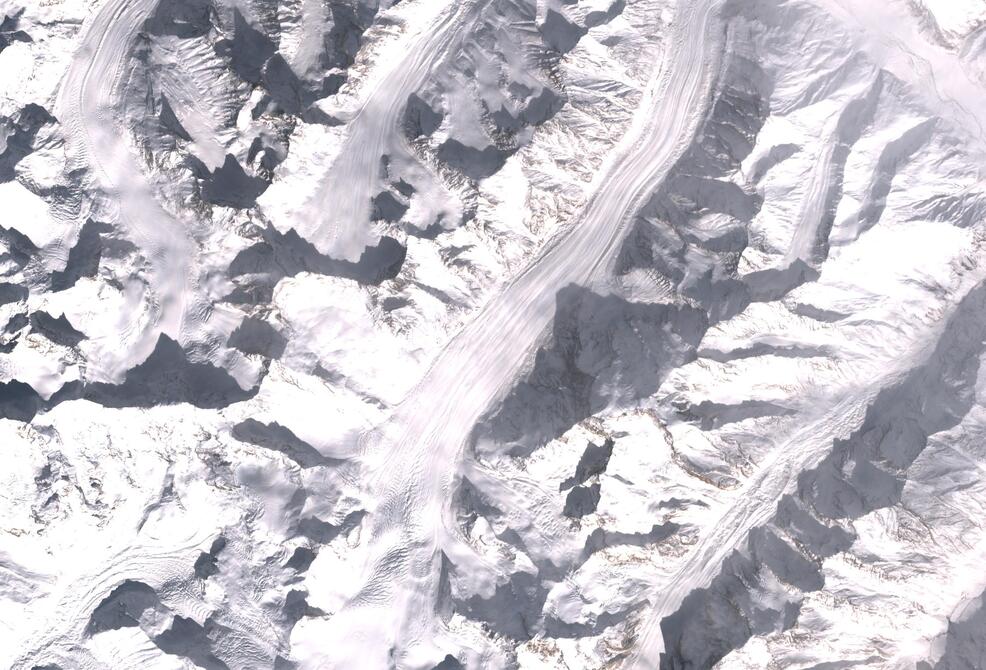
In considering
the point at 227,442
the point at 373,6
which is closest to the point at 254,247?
the point at 227,442


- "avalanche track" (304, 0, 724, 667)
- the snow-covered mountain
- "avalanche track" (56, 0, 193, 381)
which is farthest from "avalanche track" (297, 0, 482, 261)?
"avalanche track" (304, 0, 724, 667)

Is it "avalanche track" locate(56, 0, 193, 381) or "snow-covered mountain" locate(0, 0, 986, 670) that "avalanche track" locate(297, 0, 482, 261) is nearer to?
"snow-covered mountain" locate(0, 0, 986, 670)

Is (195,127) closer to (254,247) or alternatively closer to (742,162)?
(254,247)

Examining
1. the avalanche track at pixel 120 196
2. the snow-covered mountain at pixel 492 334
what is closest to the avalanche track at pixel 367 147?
the snow-covered mountain at pixel 492 334

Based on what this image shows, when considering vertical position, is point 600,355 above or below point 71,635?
above

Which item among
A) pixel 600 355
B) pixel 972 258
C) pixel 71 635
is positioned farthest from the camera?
pixel 972 258

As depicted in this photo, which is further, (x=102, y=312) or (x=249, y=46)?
(x=249, y=46)
